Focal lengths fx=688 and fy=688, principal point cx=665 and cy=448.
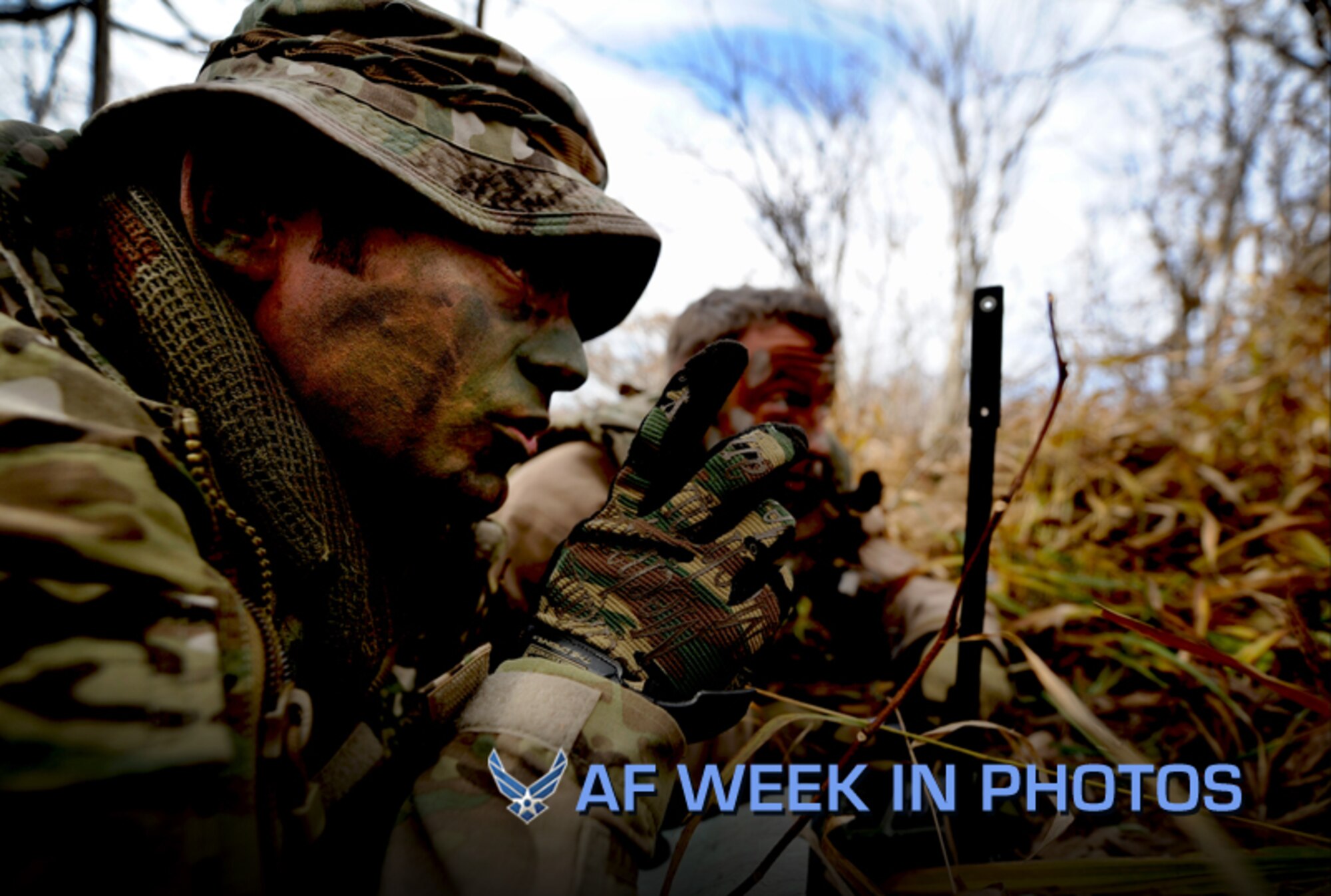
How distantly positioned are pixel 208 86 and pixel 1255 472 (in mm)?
3861

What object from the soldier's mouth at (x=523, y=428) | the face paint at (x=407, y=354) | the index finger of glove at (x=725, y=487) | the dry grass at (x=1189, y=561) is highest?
the face paint at (x=407, y=354)

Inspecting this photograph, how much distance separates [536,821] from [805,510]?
1839 millimetres

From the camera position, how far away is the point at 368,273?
3.85ft

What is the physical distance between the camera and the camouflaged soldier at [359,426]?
771 mm

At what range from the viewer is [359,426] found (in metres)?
1.18

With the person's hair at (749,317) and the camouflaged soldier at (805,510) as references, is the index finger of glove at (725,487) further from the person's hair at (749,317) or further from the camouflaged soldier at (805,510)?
the person's hair at (749,317)

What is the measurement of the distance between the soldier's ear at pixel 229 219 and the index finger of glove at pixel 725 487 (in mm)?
817

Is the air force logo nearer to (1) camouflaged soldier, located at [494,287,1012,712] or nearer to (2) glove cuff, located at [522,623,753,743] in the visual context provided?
(2) glove cuff, located at [522,623,753,743]

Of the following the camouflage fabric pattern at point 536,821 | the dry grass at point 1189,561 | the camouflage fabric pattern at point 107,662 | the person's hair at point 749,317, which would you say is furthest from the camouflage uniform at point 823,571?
the camouflage fabric pattern at point 107,662

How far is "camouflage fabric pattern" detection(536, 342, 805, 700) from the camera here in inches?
46.4

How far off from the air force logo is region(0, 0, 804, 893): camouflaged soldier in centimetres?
1

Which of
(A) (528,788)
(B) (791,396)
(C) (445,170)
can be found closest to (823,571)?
(B) (791,396)

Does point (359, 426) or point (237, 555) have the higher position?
point (359, 426)

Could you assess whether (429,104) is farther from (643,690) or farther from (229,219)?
(643,690)
